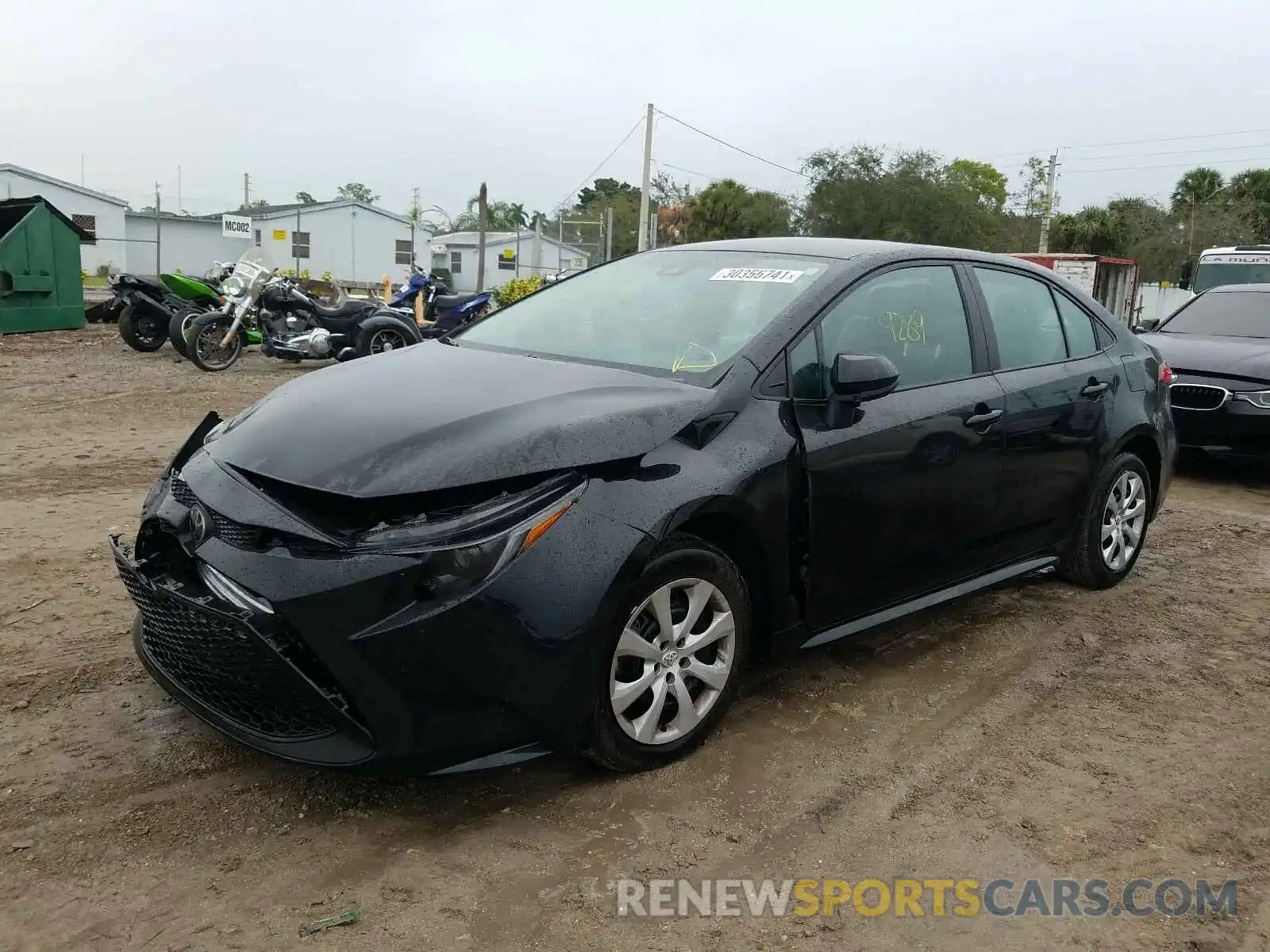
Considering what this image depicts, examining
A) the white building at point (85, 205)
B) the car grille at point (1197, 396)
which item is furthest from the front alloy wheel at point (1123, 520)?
the white building at point (85, 205)

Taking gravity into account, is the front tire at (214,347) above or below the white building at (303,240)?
below

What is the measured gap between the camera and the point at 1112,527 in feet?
16.5

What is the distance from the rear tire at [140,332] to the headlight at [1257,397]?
39.9 ft

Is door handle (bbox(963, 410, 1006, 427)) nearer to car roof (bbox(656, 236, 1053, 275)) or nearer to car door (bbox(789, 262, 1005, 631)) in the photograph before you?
car door (bbox(789, 262, 1005, 631))

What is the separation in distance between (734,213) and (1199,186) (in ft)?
79.4

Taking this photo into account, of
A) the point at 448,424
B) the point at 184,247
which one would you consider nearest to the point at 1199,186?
the point at 184,247

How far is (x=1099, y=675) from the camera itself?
13.4ft

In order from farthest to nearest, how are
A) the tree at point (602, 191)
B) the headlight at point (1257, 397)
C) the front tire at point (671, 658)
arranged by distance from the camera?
the tree at point (602, 191) → the headlight at point (1257, 397) → the front tire at point (671, 658)

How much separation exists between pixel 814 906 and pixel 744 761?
0.71 m

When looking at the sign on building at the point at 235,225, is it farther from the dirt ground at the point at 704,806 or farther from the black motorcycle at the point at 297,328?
the dirt ground at the point at 704,806

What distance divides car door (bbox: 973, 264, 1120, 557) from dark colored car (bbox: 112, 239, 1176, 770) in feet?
0.06

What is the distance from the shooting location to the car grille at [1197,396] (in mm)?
7746

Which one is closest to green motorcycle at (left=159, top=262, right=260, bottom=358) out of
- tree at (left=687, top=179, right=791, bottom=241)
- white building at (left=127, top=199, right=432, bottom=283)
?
white building at (left=127, top=199, right=432, bottom=283)

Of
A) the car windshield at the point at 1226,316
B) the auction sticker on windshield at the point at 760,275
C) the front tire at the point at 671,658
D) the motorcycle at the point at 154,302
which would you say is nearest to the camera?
the front tire at the point at 671,658
